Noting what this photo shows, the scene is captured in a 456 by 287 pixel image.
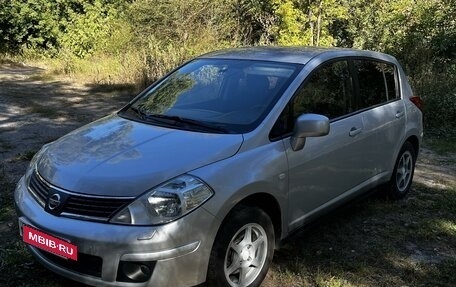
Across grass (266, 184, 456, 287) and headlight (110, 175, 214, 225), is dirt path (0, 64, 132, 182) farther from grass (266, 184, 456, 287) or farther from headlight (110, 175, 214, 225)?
grass (266, 184, 456, 287)

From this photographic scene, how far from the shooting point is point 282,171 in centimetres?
353

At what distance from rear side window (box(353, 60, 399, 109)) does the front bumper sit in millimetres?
2271

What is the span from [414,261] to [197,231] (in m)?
2.12

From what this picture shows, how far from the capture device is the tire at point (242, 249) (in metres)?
3.11

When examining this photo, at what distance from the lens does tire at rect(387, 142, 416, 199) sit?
5301 mm

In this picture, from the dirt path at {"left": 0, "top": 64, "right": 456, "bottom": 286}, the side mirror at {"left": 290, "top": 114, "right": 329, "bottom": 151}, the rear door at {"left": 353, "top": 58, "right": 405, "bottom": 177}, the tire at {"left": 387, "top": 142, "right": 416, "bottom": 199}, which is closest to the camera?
the side mirror at {"left": 290, "top": 114, "right": 329, "bottom": 151}

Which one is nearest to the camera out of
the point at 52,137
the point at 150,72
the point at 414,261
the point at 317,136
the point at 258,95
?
the point at 317,136

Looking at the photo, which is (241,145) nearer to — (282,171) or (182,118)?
(282,171)

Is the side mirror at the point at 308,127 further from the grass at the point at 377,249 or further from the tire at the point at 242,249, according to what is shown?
the grass at the point at 377,249

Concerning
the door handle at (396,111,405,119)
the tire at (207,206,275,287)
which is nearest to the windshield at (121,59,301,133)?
the tire at (207,206,275,287)

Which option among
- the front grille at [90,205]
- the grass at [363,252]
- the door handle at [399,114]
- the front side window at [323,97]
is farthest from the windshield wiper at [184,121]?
the door handle at [399,114]

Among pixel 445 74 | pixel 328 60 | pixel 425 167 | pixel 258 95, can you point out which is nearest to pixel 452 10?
pixel 445 74

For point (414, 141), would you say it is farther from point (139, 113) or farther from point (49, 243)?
point (49, 243)

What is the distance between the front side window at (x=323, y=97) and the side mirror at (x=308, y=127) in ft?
0.36
